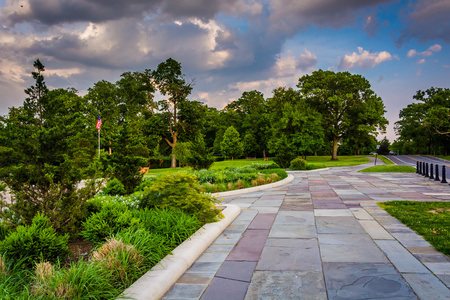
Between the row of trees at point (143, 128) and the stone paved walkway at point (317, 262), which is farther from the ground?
the row of trees at point (143, 128)

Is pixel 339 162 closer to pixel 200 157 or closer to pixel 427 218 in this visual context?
pixel 200 157

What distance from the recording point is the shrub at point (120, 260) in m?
3.38

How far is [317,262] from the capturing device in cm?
427

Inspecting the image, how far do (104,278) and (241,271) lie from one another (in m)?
1.76

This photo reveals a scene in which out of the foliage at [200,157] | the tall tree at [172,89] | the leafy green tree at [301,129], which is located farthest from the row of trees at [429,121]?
the foliage at [200,157]

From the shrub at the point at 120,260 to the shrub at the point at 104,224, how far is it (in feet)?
2.56

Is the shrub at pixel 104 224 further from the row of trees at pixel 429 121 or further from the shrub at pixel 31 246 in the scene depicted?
the row of trees at pixel 429 121

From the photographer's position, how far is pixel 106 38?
42.8 ft

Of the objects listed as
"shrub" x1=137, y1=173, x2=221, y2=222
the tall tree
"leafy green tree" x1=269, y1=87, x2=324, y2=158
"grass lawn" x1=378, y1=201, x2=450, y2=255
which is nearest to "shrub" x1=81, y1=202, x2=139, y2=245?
"shrub" x1=137, y1=173, x2=221, y2=222

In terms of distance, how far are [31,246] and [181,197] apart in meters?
3.04

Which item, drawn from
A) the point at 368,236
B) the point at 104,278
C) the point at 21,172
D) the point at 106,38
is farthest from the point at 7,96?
the point at 368,236

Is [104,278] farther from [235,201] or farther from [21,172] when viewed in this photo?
[235,201]

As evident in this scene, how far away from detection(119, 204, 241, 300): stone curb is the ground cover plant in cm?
14

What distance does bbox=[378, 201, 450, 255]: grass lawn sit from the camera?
17.1 ft
